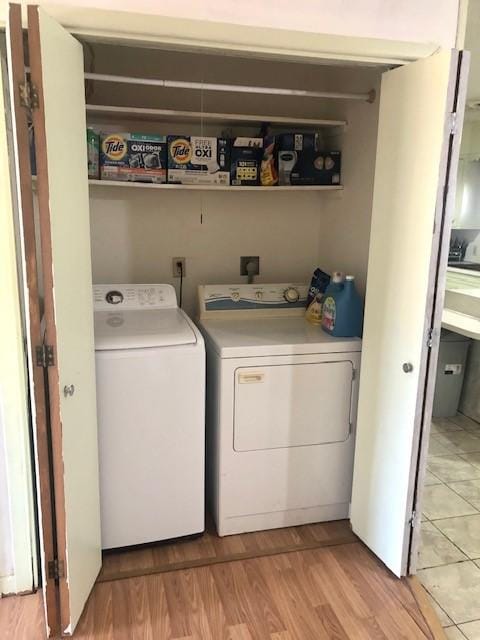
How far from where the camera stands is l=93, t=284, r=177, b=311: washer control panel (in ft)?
8.25

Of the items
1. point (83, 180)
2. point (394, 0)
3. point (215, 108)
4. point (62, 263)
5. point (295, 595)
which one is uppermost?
point (394, 0)

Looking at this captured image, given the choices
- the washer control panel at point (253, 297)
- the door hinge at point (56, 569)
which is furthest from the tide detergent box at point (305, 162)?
the door hinge at point (56, 569)

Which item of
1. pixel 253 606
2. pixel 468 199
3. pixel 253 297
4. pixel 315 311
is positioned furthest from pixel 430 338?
pixel 468 199

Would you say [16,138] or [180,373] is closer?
[16,138]

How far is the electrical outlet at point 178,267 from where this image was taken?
2.77m

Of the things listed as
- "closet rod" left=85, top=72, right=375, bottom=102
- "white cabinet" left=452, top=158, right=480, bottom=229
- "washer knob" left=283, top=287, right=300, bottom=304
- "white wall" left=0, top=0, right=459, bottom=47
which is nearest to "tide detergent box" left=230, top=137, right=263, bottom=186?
"closet rod" left=85, top=72, right=375, bottom=102

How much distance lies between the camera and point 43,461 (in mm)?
1599

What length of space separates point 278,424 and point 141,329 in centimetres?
72

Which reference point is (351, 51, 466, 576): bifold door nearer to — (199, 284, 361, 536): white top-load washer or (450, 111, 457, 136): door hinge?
(450, 111, 457, 136): door hinge

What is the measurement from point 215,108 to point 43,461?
1.94 m

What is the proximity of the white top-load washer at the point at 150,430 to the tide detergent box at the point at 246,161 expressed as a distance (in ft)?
2.72

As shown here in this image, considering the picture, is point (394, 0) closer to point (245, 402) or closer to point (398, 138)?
point (398, 138)

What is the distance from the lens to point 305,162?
2.61m

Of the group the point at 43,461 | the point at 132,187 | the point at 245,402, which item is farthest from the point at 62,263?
the point at 132,187
